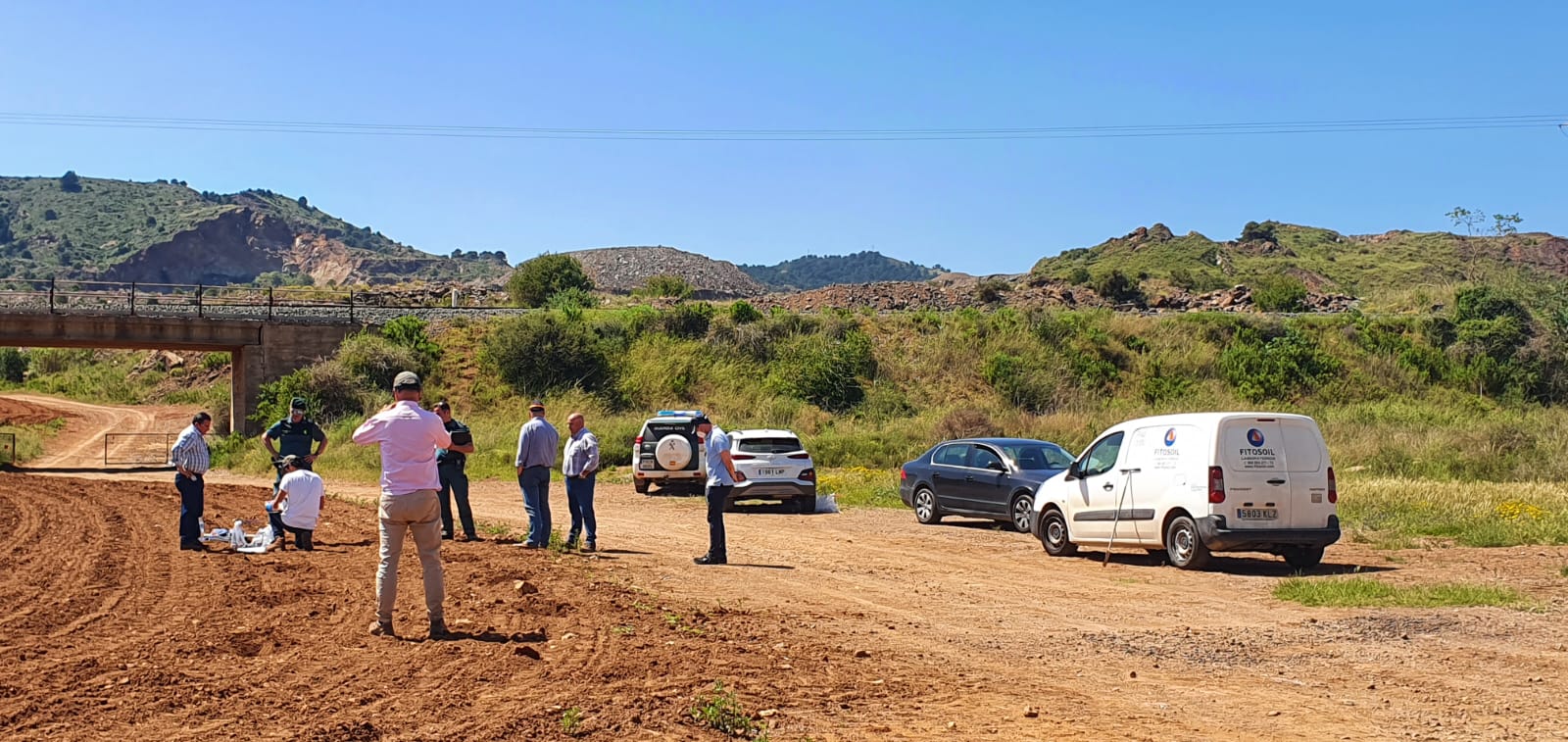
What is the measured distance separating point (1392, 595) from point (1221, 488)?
8.41ft

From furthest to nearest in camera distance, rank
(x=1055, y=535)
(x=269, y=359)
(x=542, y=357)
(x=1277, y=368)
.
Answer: (x=1277, y=368)
(x=542, y=357)
(x=269, y=359)
(x=1055, y=535)

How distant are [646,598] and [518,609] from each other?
4.66 feet

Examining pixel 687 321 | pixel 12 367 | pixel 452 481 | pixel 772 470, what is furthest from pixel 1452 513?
pixel 12 367

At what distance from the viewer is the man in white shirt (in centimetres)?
973

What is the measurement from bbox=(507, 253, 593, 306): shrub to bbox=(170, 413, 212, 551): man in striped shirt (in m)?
56.6

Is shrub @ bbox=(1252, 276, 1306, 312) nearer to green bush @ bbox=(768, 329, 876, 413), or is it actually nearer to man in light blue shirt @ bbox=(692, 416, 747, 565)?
green bush @ bbox=(768, 329, 876, 413)

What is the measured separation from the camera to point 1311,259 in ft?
355

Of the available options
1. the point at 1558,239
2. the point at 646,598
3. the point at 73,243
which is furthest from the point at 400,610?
the point at 73,243

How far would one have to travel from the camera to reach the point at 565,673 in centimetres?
848

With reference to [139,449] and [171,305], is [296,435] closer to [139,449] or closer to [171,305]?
[171,305]

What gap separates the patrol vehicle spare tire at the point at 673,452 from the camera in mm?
25062

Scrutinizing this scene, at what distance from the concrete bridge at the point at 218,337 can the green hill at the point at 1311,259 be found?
54.5m

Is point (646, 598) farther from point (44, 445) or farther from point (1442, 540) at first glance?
→ point (44, 445)

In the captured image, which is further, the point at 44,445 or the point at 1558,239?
the point at 1558,239
